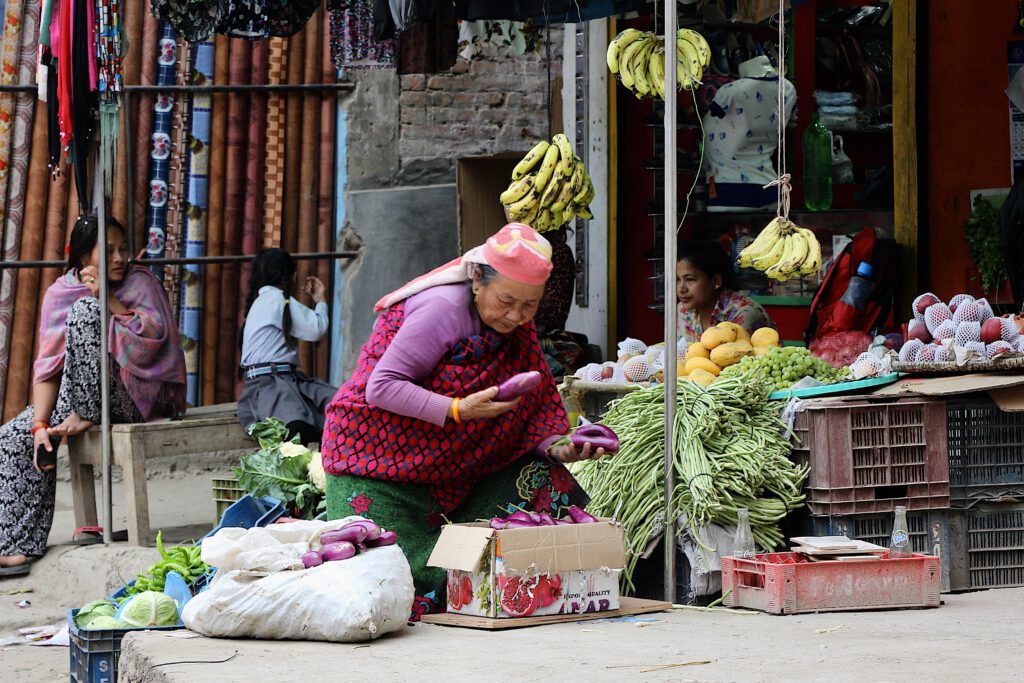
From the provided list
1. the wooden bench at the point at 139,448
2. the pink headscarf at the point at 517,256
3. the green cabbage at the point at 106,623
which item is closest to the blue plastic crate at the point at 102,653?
the green cabbage at the point at 106,623

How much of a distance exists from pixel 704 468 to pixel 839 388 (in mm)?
608

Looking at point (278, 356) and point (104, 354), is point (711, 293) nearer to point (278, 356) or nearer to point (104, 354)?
point (278, 356)

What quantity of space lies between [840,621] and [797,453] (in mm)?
878

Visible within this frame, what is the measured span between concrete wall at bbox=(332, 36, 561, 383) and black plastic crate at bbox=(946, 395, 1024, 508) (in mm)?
4771

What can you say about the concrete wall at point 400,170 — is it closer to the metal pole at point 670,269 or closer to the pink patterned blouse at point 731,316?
the pink patterned blouse at point 731,316

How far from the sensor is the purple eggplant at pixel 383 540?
4.55 meters

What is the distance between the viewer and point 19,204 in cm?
888

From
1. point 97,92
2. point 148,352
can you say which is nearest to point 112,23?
point 97,92

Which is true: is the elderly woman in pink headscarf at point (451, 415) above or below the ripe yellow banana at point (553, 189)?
below

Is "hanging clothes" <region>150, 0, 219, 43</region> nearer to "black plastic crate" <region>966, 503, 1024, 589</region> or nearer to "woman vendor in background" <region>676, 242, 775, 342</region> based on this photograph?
"woman vendor in background" <region>676, 242, 775, 342</region>

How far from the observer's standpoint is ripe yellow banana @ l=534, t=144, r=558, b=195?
6.40 meters

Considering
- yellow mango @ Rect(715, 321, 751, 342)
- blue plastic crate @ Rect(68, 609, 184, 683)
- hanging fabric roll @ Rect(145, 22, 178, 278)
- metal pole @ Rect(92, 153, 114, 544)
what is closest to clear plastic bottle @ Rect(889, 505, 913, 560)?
yellow mango @ Rect(715, 321, 751, 342)

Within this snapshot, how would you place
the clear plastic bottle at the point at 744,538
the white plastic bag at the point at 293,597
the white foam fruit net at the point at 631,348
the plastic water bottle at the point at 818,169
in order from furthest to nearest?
1. the plastic water bottle at the point at 818,169
2. the white foam fruit net at the point at 631,348
3. the clear plastic bottle at the point at 744,538
4. the white plastic bag at the point at 293,597

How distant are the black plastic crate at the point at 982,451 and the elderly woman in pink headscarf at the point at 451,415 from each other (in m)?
1.48
